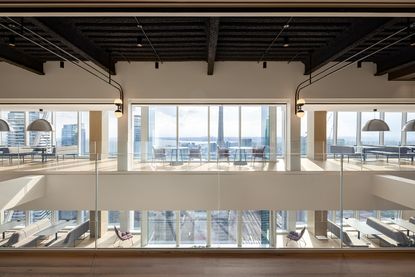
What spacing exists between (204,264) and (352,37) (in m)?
4.56

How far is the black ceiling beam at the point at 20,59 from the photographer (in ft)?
19.5

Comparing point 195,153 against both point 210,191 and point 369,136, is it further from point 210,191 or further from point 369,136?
point 369,136

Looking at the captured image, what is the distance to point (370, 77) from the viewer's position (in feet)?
25.1

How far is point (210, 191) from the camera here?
24.0ft

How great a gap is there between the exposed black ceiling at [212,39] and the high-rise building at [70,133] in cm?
552

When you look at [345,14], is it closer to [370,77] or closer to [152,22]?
[152,22]

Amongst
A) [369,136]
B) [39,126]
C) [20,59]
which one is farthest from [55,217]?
[369,136]

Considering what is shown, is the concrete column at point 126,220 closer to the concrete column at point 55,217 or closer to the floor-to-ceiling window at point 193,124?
the concrete column at point 55,217

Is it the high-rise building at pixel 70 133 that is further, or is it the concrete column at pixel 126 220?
the high-rise building at pixel 70 133

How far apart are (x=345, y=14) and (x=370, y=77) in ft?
23.1

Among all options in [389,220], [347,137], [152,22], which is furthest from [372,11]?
[347,137]

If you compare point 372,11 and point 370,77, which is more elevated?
point 370,77

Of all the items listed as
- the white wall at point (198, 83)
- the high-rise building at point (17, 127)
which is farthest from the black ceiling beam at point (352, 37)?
the high-rise building at point (17, 127)

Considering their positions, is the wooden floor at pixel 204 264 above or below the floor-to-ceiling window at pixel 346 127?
below
